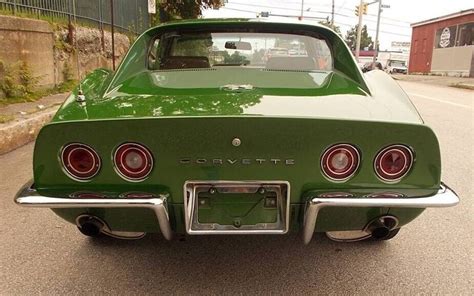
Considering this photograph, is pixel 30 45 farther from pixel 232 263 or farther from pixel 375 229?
pixel 375 229

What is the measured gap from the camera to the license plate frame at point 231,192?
2.08 meters

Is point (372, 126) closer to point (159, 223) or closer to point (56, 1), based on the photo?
point (159, 223)

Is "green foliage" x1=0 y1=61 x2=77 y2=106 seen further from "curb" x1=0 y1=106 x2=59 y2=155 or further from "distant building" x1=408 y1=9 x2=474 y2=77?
"distant building" x1=408 y1=9 x2=474 y2=77

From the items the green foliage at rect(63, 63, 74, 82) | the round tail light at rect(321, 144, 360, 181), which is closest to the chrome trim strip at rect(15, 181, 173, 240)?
the round tail light at rect(321, 144, 360, 181)

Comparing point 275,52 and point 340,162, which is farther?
point 275,52

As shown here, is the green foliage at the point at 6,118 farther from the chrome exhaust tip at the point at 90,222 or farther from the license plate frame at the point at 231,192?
the license plate frame at the point at 231,192

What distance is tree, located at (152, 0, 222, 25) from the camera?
17.5m

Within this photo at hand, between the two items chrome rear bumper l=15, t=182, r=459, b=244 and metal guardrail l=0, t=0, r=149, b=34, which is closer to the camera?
chrome rear bumper l=15, t=182, r=459, b=244

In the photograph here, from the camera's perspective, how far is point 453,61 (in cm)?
3073

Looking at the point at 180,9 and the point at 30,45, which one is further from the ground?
the point at 180,9

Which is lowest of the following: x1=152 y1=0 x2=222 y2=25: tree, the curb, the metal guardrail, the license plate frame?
the curb

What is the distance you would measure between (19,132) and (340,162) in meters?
4.76

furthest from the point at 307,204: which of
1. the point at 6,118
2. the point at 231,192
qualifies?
the point at 6,118

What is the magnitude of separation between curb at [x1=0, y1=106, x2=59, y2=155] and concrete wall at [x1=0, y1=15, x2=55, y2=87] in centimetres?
191
